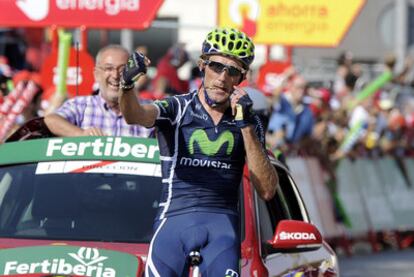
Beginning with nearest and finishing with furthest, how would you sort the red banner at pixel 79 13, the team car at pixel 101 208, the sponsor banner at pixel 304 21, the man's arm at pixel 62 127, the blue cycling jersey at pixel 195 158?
the blue cycling jersey at pixel 195 158
the team car at pixel 101 208
the man's arm at pixel 62 127
the red banner at pixel 79 13
the sponsor banner at pixel 304 21

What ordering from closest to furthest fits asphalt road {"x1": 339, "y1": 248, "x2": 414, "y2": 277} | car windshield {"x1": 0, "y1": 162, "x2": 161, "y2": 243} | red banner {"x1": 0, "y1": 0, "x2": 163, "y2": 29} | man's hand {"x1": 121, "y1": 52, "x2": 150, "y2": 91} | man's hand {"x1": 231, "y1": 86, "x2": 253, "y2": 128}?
man's hand {"x1": 121, "y1": 52, "x2": 150, "y2": 91}, man's hand {"x1": 231, "y1": 86, "x2": 253, "y2": 128}, car windshield {"x1": 0, "y1": 162, "x2": 161, "y2": 243}, red banner {"x1": 0, "y1": 0, "x2": 163, "y2": 29}, asphalt road {"x1": 339, "y1": 248, "x2": 414, "y2": 277}

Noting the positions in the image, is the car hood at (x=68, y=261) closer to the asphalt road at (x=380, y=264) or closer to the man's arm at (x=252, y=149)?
the man's arm at (x=252, y=149)

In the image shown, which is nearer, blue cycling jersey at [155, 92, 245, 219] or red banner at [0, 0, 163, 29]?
blue cycling jersey at [155, 92, 245, 219]

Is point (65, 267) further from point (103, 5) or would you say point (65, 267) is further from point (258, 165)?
point (103, 5)

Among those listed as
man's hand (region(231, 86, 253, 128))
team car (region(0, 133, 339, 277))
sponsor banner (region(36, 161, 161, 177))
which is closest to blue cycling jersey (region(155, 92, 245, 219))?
man's hand (region(231, 86, 253, 128))

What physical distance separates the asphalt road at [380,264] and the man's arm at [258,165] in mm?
8613

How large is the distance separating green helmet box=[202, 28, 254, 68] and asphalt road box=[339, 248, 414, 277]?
8.70 meters

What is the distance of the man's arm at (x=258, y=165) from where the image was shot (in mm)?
6301

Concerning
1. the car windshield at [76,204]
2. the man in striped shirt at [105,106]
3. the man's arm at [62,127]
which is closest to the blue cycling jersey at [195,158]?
the car windshield at [76,204]

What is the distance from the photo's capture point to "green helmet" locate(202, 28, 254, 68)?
646 centimetres

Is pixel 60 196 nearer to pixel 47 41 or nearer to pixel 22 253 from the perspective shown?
pixel 22 253

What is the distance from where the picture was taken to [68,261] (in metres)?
6.36

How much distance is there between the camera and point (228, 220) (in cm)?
640

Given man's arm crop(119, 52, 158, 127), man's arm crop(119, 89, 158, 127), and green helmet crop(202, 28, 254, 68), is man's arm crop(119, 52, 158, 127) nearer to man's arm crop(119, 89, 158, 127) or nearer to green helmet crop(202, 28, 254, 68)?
man's arm crop(119, 89, 158, 127)
